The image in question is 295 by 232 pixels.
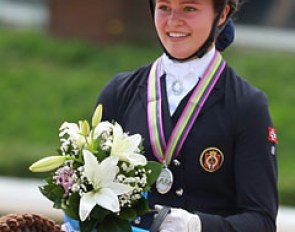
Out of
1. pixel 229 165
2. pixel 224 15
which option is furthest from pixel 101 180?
pixel 224 15

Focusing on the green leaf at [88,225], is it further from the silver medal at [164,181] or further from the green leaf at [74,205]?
the silver medal at [164,181]

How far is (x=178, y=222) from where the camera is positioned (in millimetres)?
3391

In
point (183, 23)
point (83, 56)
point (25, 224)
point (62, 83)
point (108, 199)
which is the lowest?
point (62, 83)

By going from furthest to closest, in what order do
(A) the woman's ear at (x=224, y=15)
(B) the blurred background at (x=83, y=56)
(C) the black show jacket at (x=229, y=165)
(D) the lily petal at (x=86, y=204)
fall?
(B) the blurred background at (x=83, y=56)
(A) the woman's ear at (x=224, y=15)
(C) the black show jacket at (x=229, y=165)
(D) the lily petal at (x=86, y=204)

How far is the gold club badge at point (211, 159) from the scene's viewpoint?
360 cm

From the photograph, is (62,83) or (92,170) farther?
(62,83)

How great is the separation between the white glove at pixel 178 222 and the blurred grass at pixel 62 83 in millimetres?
4818

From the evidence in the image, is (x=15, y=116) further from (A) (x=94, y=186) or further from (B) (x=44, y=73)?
(A) (x=94, y=186)

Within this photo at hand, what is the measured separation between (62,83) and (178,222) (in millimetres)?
7759

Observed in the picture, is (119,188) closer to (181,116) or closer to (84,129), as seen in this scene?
(84,129)

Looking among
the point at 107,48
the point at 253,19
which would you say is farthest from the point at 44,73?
the point at 253,19

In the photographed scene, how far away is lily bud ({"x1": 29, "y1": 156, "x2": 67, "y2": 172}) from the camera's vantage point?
3.37 m

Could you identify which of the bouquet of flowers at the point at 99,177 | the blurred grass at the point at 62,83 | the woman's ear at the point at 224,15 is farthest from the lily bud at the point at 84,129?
the blurred grass at the point at 62,83

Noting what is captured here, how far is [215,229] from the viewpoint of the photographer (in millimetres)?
3518
